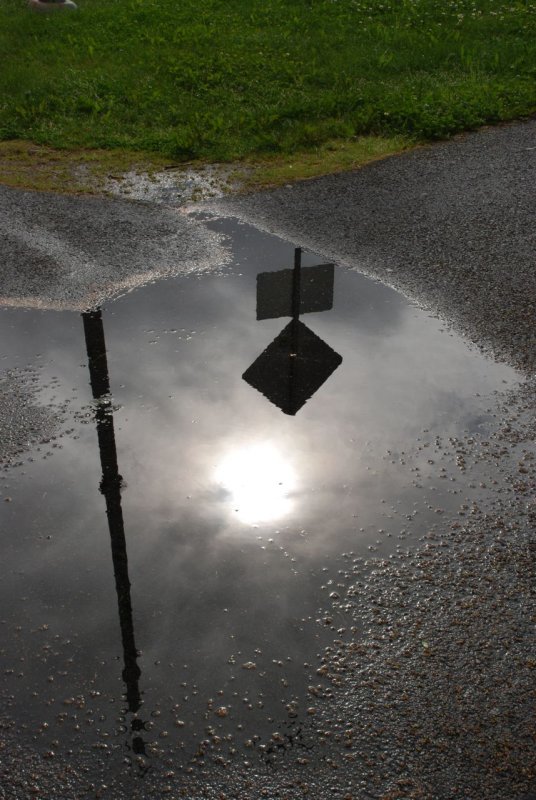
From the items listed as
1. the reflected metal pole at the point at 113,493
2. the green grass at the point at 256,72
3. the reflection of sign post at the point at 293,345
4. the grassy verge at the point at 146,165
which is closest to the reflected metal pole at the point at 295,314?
the reflection of sign post at the point at 293,345

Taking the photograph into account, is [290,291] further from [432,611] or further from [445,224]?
[432,611]

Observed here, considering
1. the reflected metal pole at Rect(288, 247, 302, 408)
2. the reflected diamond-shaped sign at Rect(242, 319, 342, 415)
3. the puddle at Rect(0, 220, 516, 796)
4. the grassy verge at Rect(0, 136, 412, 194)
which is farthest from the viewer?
the grassy verge at Rect(0, 136, 412, 194)

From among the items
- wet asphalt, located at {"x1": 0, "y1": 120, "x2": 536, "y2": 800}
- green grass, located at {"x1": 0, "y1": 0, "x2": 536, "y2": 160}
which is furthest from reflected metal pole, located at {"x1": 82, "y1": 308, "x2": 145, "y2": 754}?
green grass, located at {"x1": 0, "y1": 0, "x2": 536, "y2": 160}

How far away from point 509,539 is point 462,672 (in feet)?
2.29

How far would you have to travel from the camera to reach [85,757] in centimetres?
247

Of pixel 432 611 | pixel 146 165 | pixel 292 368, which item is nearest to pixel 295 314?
pixel 292 368

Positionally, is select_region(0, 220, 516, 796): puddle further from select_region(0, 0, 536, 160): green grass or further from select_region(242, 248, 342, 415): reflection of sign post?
select_region(0, 0, 536, 160): green grass

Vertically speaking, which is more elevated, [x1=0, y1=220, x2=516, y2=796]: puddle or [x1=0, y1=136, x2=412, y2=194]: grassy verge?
[x1=0, y1=220, x2=516, y2=796]: puddle

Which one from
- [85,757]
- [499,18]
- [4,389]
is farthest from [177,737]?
[499,18]

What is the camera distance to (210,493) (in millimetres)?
3523

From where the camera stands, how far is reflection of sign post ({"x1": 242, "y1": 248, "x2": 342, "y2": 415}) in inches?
167

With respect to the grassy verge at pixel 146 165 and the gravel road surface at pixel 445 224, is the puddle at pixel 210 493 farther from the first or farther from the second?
the grassy verge at pixel 146 165

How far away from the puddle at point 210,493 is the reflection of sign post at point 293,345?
1cm

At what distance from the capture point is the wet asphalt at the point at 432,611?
2.40 meters
